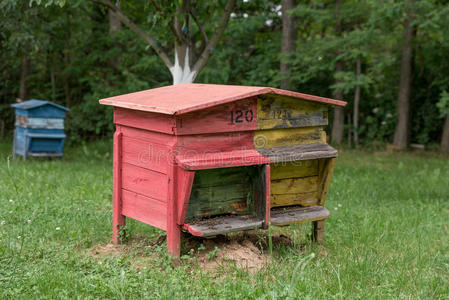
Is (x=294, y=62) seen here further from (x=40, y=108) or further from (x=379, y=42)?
(x=40, y=108)

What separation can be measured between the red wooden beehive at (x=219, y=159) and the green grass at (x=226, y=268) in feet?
1.27

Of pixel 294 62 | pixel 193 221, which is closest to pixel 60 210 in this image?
pixel 193 221

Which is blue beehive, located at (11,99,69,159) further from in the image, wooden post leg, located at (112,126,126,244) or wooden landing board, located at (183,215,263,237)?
wooden landing board, located at (183,215,263,237)

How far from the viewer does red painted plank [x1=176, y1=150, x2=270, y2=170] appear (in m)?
3.94

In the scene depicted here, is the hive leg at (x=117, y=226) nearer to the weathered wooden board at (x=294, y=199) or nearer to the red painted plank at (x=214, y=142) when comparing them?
the red painted plank at (x=214, y=142)

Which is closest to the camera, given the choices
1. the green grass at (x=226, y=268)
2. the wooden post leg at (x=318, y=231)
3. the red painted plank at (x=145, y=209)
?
the green grass at (x=226, y=268)

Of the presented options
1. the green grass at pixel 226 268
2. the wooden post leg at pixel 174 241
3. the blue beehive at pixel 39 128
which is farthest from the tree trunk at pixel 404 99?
the wooden post leg at pixel 174 241

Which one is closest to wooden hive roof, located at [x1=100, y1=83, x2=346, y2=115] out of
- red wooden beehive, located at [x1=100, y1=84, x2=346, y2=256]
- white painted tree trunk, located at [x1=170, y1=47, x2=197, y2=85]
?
red wooden beehive, located at [x1=100, y1=84, x2=346, y2=256]

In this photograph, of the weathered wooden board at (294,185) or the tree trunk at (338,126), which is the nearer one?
the weathered wooden board at (294,185)

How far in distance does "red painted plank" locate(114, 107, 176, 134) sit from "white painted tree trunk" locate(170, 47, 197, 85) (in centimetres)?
337

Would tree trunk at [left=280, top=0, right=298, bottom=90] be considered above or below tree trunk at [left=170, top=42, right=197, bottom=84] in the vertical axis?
above

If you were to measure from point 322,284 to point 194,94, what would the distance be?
195 cm

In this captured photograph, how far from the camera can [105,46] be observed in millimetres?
15156

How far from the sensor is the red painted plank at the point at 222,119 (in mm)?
4035
